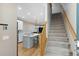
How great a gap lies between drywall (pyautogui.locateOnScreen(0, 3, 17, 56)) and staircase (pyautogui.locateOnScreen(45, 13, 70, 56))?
0.68m

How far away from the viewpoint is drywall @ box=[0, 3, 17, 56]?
105 inches

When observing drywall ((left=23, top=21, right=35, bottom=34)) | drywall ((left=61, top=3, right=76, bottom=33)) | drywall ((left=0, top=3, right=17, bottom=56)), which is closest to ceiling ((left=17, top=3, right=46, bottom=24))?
drywall ((left=23, top=21, right=35, bottom=34))

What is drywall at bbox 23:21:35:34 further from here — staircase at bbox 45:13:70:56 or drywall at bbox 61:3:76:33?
drywall at bbox 61:3:76:33

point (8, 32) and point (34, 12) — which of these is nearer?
point (34, 12)

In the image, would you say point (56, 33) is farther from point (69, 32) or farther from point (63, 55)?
point (63, 55)

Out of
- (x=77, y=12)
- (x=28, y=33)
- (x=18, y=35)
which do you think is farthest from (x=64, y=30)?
(x=18, y=35)

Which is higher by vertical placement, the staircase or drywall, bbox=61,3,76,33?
drywall, bbox=61,3,76,33

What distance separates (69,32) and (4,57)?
4.25ft

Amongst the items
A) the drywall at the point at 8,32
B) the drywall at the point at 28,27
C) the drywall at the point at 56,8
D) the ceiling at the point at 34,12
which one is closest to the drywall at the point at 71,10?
the drywall at the point at 56,8

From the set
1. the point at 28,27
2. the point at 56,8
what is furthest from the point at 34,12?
the point at 56,8

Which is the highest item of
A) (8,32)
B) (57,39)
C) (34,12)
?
(34,12)

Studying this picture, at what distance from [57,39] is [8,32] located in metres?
0.96

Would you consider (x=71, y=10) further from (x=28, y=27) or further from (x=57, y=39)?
(x=28, y=27)

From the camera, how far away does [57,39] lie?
2738mm
